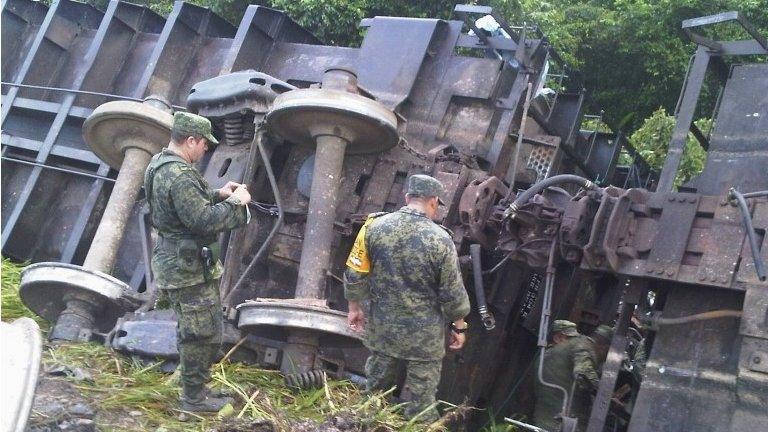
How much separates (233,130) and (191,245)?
2.15 m

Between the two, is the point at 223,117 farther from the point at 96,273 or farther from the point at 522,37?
the point at 522,37

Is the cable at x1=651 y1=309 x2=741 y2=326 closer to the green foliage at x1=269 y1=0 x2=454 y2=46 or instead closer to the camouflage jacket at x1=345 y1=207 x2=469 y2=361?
the camouflage jacket at x1=345 y1=207 x2=469 y2=361

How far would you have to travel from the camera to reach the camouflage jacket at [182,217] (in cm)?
455

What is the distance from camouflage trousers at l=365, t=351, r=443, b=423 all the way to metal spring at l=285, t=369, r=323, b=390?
0.49 m

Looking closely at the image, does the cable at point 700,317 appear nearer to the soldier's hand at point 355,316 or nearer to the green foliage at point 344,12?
the soldier's hand at point 355,316

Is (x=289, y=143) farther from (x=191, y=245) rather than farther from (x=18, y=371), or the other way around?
(x=18, y=371)

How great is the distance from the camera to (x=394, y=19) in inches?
288

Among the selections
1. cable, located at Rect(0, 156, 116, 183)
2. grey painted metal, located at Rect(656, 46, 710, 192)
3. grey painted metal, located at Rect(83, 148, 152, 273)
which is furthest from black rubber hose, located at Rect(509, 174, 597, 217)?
cable, located at Rect(0, 156, 116, 183)

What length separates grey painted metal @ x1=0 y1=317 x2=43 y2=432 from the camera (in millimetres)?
2217

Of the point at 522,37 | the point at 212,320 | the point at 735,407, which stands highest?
the point at 522,37

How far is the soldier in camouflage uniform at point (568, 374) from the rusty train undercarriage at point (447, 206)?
0.27 m

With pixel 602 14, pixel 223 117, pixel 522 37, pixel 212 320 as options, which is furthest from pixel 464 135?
→ pixel 602 14

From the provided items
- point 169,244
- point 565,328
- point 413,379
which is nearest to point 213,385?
point 169,244

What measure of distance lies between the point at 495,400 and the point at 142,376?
2733mm
